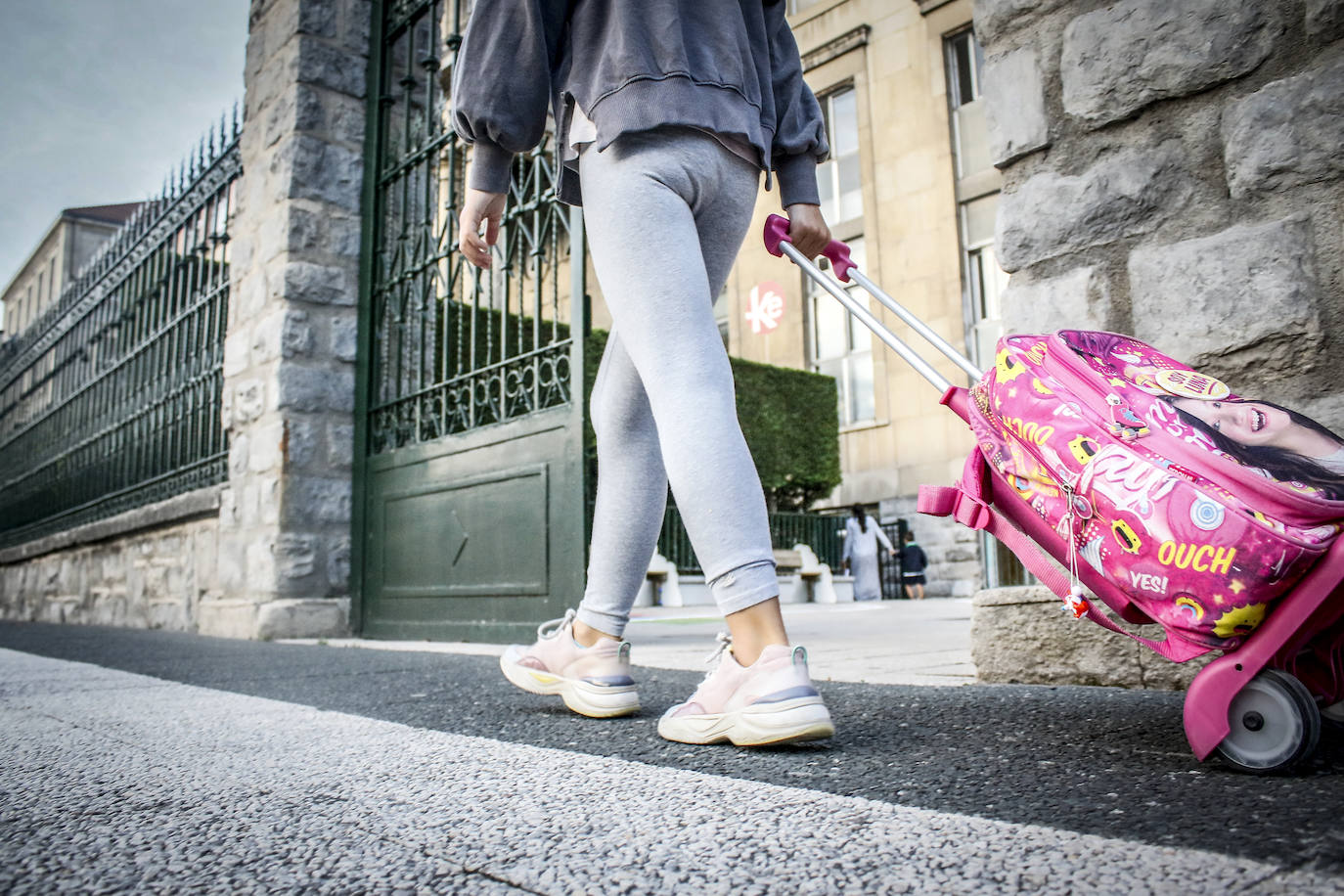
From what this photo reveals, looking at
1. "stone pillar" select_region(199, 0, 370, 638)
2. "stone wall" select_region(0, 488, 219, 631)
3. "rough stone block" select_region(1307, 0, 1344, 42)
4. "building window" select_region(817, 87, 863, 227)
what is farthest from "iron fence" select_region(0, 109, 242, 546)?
"building window" select_region(817, 87, 863, 227)

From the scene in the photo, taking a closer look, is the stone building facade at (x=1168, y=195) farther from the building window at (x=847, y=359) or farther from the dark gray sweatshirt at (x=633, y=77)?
the building window at (x=847, y=359)

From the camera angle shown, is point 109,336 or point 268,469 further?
point 109,336

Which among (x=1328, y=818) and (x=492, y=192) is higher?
(x=492, y=192)

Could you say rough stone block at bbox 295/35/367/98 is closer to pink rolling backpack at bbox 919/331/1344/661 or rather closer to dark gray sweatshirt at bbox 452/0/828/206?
dark gray sweatshirt at bbox 452/0/828/206

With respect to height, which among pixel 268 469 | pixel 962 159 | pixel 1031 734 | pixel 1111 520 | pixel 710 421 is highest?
pixel 962 159

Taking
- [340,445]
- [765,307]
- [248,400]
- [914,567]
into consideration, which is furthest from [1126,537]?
[765,307]

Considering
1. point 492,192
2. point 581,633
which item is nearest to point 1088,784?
point 581,633

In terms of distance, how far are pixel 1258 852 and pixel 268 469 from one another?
4.81 metres

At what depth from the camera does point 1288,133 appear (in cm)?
167

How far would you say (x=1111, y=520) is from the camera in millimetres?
1150

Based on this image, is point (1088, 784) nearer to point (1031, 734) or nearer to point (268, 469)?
point (1031, 734)

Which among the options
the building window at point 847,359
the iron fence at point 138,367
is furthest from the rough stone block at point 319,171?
the building window at point 847,359

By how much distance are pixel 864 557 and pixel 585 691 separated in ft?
40.4

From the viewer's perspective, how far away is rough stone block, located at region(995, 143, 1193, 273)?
186 centimetres
